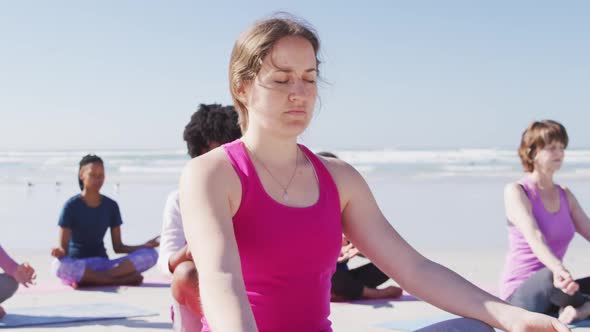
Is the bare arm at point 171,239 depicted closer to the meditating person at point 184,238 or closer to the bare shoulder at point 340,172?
the meditating person at point 184,238

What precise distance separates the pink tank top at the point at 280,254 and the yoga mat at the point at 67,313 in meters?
3.26

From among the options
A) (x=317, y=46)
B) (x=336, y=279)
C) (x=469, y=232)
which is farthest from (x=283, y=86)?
(x=469, y=232)

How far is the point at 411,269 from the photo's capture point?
224 cm

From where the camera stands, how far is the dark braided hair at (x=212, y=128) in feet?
13.1

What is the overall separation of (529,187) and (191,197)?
312 cm

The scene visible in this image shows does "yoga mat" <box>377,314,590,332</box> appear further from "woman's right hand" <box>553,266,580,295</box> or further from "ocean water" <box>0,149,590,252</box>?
"ocean water" <box>0,149,590,252</box>

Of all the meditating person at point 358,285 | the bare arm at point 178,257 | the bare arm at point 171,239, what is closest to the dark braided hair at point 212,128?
the bare arm at point 171,239

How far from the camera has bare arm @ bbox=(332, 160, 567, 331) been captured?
2.07 metres

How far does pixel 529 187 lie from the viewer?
15.4 ft

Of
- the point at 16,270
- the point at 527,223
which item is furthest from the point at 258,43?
the point at 16,270

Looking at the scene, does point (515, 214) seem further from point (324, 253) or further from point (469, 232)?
point (469, 232)

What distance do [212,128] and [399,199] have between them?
11213 millimetres

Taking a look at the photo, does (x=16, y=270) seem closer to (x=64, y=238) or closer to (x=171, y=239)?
(x=171, y=239)

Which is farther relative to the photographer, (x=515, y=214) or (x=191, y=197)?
(x=515, y=214)
